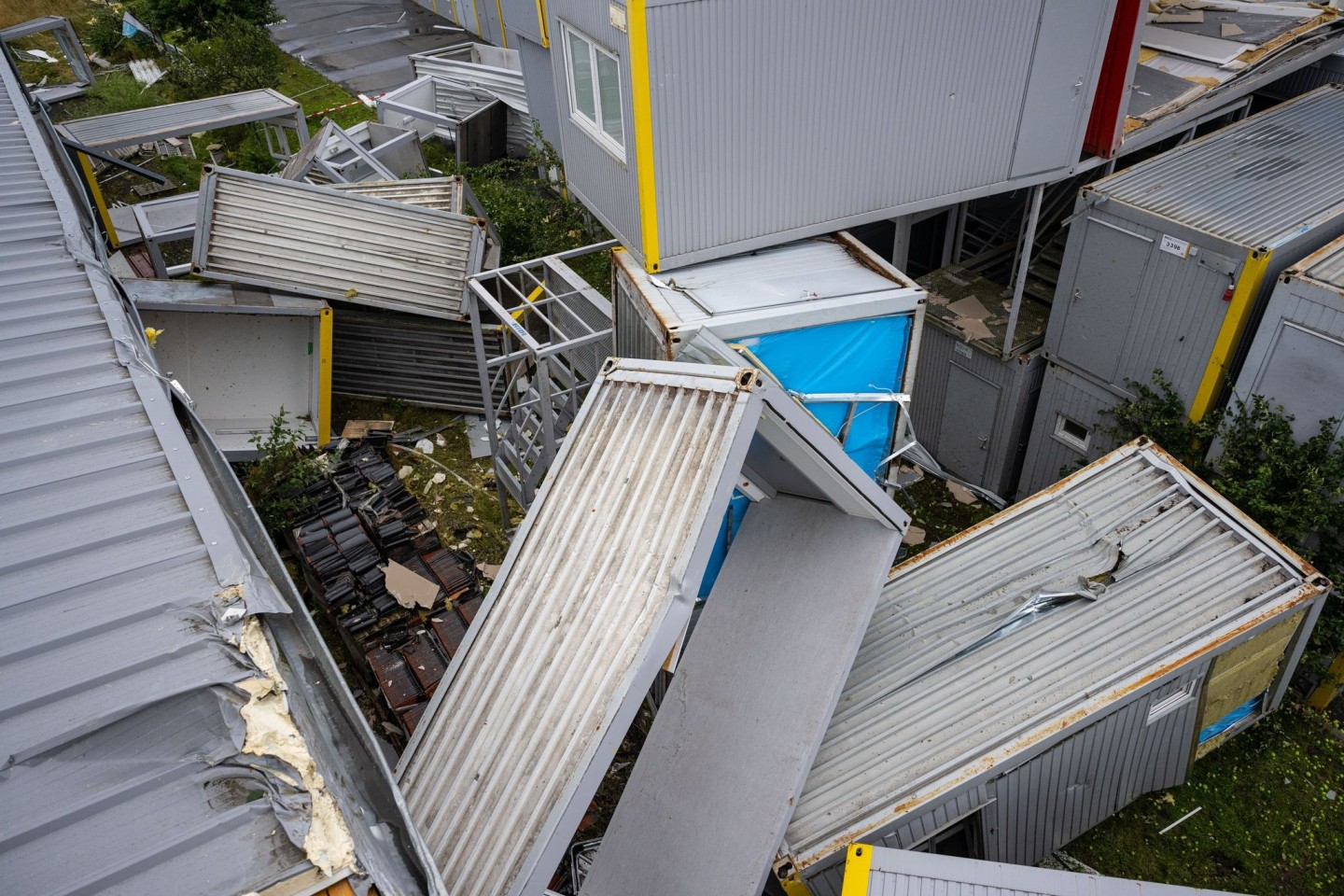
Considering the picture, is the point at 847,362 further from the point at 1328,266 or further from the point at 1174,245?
the point at 1328,266

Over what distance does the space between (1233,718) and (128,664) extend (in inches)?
252

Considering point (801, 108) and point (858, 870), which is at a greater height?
point (801, 108)

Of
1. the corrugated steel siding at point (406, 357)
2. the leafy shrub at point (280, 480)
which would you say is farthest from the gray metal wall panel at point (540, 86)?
the leafy shrub at point (280, 480)

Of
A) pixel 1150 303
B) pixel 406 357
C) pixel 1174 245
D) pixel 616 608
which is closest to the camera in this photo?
pixel 616 608

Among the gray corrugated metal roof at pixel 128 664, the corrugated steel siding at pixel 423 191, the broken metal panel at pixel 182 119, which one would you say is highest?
the gray corrugated metal roof at pixel 128 664

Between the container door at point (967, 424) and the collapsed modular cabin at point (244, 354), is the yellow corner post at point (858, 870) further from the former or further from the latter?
the collapsed modular cabin at point (244, 354)

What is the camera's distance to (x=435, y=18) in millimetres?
22859

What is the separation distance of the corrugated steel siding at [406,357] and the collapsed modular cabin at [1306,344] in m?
6.64

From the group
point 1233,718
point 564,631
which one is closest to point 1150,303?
point 1233,718

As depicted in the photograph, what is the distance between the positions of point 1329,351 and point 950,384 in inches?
131

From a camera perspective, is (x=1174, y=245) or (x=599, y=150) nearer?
(x=599, y=150)

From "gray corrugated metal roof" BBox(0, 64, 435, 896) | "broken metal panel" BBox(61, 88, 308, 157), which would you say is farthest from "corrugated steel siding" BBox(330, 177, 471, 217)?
"gray corrugated metal roof" BBox(0, 64, 435, 896)

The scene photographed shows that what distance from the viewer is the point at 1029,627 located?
5324 millimetres

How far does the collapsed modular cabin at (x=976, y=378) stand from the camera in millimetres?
8250
